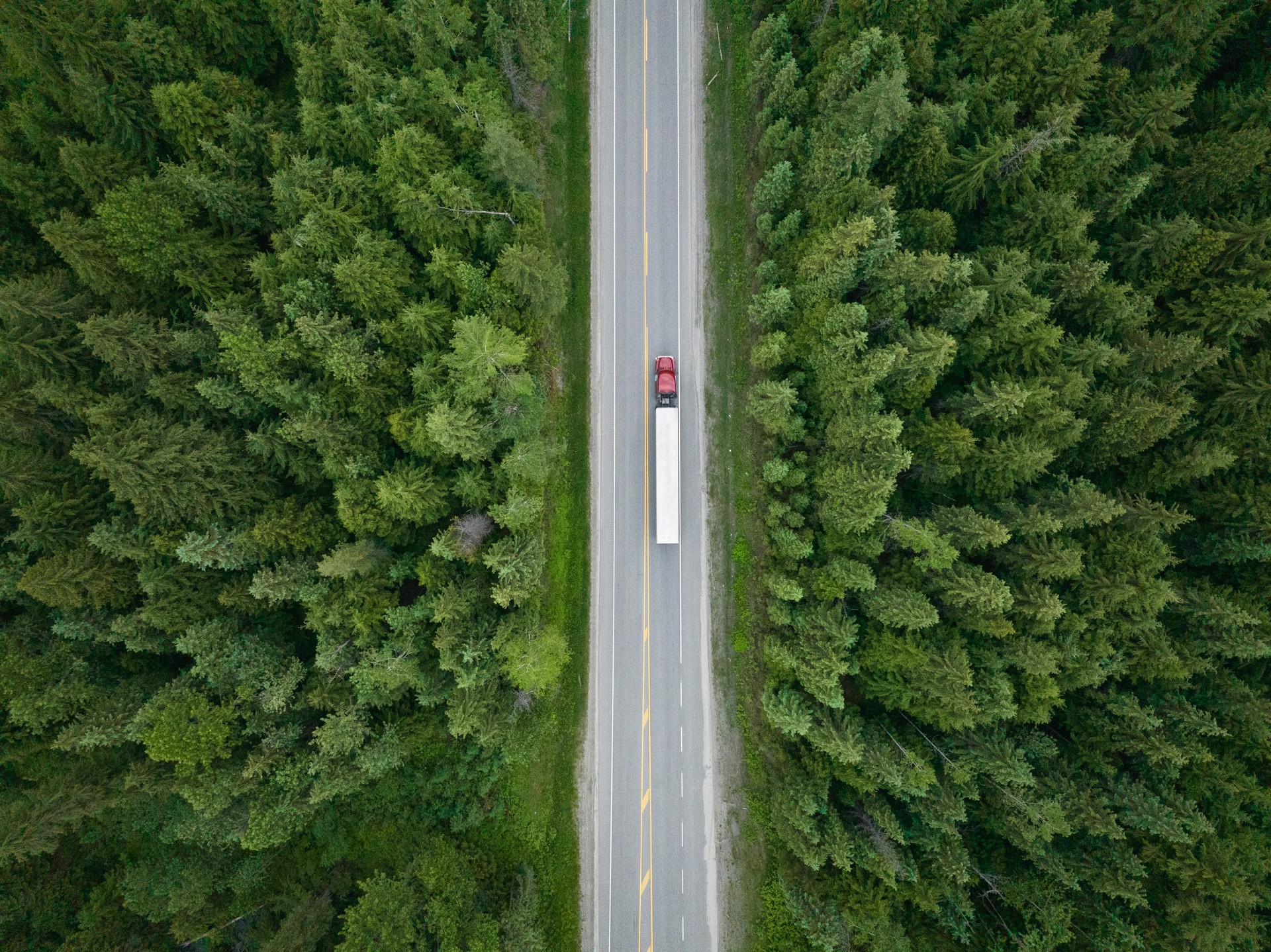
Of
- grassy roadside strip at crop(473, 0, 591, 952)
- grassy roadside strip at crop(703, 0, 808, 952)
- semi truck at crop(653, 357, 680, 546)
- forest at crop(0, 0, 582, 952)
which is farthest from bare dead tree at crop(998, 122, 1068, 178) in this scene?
forest at crop(0, 0, 582, 952)

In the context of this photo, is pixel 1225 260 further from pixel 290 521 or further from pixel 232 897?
pixel 232 897

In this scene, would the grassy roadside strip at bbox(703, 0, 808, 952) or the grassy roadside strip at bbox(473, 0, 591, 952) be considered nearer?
the grassy roadside strip at bbox(473, 0, 591, 952)

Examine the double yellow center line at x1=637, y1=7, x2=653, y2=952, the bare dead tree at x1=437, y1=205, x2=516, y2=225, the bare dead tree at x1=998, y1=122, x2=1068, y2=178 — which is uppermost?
the bare dead tree at x1=998, y1=122, x2=1068, y2=178

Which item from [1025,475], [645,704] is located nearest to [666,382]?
[1025,475]

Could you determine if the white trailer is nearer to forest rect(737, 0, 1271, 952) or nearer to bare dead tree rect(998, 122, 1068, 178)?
forest rect(737, 0, 1271, 952)

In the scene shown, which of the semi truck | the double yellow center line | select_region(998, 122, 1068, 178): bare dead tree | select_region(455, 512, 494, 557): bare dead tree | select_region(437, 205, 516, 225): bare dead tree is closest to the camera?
select_region(998, 122, 1068, 178): bare dead tree

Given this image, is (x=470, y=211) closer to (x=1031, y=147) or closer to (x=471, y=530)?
(x=471, y=530)

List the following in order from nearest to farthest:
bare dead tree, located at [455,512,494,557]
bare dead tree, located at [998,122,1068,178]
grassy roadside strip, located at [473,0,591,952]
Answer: bare dead tree, located at [998,122,1068,178] → bare dead tree, located at [455,512,494,557] → grassy roadside strip, located at [473,0,591,952]
